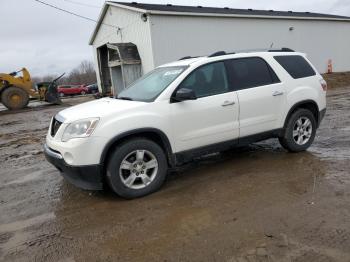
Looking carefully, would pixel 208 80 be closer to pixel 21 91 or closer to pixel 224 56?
pixel 224 56

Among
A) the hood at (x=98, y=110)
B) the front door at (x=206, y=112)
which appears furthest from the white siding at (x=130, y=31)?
the hood at (x=98, y=110)

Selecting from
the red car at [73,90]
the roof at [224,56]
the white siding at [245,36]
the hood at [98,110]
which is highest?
the white siding at [245,36]

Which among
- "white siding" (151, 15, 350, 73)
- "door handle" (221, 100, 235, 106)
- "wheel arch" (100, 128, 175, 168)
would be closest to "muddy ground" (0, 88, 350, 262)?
"wheel arch" (100, 128, 175, 168)

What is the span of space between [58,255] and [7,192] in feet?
8.17

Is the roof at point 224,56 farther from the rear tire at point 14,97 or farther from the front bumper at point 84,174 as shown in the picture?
the rear tire at point 14,97

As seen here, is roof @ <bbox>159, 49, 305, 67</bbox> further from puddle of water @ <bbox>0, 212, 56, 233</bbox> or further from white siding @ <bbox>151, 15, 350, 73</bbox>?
white siding @ <bbox>151, 15, 350, 73</bbox>

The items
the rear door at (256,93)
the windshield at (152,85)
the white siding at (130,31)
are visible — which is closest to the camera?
the windshield at (152,85)

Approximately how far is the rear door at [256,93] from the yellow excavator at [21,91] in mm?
18411

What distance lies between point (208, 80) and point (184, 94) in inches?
27.3

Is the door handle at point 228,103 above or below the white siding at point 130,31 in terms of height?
below

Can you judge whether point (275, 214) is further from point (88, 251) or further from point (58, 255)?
point (58, 255)

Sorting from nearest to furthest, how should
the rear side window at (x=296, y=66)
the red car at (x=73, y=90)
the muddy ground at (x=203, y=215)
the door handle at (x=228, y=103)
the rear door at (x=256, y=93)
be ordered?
the muddy ground at (x=203, y=215) < the door handle at (x=228, y=103) < the rear door at (x=256, y=93) < the rear side window at (x=296, y=66) < the red car at (x=73, y=90)

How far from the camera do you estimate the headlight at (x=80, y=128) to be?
443 cm

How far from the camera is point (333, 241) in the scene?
3.35m
